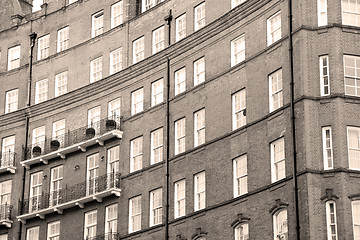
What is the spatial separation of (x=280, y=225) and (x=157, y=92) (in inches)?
608

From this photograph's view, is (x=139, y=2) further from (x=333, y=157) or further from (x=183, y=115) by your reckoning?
(x=333, y=157)

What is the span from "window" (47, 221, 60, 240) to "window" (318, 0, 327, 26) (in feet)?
78.4

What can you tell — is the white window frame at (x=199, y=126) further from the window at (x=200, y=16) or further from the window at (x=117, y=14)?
the window at (x=117, y=14)

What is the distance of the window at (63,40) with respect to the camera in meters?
71.1

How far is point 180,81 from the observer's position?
6134cm

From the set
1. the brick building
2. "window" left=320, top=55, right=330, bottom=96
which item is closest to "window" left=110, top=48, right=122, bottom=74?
the brick building

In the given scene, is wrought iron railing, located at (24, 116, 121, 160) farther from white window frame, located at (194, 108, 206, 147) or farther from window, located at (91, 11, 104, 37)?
white window frame, located at (194, 108, 206, 147)

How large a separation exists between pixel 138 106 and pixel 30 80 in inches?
461

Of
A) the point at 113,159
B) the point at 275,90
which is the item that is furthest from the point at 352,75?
the point at 113,159

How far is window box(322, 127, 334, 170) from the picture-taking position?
49312mm

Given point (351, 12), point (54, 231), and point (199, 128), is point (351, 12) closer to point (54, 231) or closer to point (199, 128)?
point (199, 128)

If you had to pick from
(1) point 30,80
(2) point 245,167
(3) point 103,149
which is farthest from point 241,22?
(1) point 30,80

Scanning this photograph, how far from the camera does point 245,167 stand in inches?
2140

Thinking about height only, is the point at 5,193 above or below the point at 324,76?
above
